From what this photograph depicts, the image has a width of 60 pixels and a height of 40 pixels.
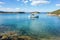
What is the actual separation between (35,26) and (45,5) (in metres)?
0.37

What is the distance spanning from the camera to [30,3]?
1650 millimetres

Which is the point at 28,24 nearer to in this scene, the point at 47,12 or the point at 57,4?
the point at 47,12

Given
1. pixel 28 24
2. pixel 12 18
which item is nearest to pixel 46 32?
pixel 28 24

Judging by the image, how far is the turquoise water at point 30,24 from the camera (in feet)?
5.26

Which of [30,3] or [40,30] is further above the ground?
[30,3]

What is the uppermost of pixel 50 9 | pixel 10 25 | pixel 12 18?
pixel 50 9

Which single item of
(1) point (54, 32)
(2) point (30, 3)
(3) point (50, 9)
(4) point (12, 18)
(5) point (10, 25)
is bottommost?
(1) point (54, 32)

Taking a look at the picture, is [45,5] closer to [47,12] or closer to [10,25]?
[47,12]

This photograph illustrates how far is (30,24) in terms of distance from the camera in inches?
64.7

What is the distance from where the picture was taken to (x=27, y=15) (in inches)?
65.5

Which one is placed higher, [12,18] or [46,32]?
[12,18]

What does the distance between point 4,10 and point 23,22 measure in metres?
0.37

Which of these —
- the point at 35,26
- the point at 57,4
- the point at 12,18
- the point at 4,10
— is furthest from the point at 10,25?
the point at 57,4

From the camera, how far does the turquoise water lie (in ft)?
5.26
